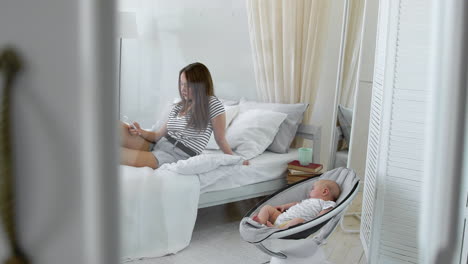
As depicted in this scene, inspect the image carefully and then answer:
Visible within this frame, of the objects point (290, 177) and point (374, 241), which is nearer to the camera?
point (290, 177)

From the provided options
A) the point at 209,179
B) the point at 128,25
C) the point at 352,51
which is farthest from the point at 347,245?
the point at 128,25

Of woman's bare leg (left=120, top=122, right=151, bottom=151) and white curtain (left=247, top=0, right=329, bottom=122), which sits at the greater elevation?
white curtain (left=247, top=0, right=329, bottom=122)

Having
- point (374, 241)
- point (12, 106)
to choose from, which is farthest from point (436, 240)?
point (374, 241)

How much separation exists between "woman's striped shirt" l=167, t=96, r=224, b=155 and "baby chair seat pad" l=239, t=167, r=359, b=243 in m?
0.38

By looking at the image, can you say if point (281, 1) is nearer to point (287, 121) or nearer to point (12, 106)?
point (287, 121)

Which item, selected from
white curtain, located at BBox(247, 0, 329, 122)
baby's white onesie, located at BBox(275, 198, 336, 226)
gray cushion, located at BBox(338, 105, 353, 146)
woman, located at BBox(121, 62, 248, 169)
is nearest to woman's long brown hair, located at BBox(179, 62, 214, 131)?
woman, located at BBox(121, 62, 248, 169)

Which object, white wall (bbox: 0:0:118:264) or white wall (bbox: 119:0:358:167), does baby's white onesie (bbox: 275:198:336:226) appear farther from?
white wall (bbox: 0:0:118:264)

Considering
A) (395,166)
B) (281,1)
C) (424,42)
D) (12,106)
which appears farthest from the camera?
(395,166)

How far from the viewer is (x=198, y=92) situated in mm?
1165

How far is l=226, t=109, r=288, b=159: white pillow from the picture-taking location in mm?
1376

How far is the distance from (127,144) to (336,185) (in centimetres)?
122

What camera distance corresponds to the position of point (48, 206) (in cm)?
63

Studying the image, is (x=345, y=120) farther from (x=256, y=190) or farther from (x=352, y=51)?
(x=256, y=190)

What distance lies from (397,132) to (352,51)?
399 millimetres
